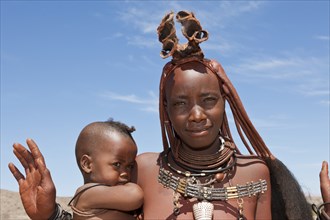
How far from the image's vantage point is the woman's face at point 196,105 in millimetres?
3850

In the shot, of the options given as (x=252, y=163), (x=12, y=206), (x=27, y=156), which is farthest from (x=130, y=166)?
(x=12, y=206)

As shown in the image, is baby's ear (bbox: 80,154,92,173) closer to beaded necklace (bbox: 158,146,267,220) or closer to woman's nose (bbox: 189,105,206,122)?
beaded necklace (bbox: 158,146,267,220)

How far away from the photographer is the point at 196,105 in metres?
3.84

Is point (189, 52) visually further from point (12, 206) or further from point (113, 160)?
point (12, 206)

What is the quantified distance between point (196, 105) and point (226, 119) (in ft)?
1.71

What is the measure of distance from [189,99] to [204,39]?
1.51ft

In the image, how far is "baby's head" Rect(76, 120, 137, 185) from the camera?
3922 mm

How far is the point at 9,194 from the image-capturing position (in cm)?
2100

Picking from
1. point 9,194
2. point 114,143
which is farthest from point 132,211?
point 9,194

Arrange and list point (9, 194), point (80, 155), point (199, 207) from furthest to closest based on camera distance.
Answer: point (9, 194) < point (80, 155) < point (199, 207)

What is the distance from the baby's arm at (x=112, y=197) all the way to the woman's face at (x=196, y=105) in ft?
1.76

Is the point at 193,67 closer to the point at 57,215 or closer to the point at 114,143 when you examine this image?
the point at 114,143

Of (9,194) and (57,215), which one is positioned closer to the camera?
(57,215)

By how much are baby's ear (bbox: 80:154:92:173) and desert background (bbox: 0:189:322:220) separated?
13.5m
